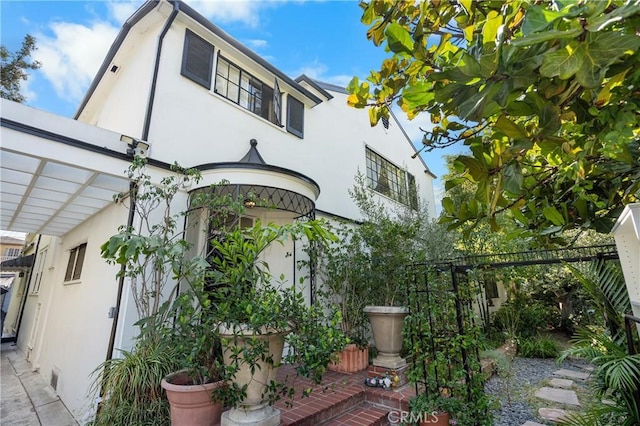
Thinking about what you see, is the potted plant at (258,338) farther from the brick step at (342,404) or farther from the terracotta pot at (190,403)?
the brick step at (342,404)

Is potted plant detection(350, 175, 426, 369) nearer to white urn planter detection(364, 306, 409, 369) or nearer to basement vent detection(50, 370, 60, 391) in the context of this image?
white urn planter detection(364, 306, 409, 369)

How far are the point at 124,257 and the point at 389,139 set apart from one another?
10385 millimetres

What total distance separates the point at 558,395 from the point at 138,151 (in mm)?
8267

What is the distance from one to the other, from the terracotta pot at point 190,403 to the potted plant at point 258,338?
216mm

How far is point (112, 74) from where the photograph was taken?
23.4 ft

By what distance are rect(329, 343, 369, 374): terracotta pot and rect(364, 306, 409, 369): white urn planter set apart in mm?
287

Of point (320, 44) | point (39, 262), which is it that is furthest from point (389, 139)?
point (39, 262)

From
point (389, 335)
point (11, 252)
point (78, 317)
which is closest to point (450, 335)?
point (389, 335)

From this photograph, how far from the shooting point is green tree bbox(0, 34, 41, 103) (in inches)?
471

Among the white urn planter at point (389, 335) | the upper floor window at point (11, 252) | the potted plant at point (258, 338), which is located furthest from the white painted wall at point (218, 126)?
the upper floor window at point (11, 252)

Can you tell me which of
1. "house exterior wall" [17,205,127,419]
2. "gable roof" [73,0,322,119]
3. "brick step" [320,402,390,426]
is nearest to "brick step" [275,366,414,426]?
"brick step" [320,402,390,426]

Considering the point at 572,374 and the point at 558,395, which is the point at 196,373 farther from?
the point at 572,374

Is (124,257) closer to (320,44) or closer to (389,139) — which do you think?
(320,44)

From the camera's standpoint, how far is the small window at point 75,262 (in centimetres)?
663
